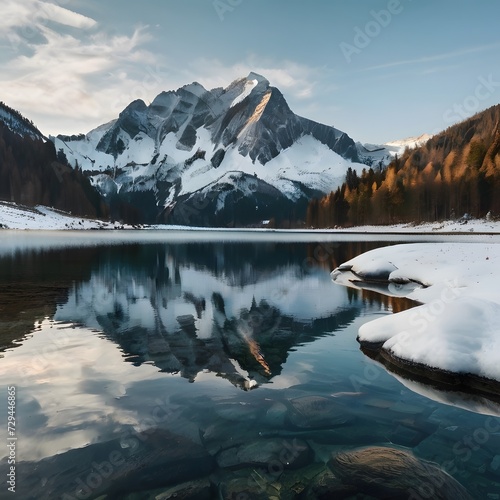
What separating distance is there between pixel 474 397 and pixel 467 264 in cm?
2070

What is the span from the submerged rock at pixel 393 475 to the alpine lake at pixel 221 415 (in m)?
0.03

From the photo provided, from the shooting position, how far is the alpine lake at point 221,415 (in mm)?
8031

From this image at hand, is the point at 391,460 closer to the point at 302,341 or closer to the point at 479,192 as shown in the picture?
the point at 302,341

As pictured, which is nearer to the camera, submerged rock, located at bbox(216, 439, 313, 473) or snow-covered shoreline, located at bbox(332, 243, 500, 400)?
submerged rock, located at bbox(216, 439, 313, 473)

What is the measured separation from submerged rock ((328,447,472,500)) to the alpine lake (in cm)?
3

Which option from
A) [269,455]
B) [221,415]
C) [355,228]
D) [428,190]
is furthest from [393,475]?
[355,228]

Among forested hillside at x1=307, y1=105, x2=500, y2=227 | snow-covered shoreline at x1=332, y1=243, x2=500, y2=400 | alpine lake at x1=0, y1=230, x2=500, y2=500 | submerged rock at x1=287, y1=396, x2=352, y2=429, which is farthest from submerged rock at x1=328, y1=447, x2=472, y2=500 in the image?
forested hillside at x1=307, y1=105, x2=500, y2=227

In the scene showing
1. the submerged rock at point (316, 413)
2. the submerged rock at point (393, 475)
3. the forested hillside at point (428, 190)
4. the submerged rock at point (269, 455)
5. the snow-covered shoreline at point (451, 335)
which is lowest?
the submerged rock at point (269, 455)

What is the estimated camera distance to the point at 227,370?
14.6m

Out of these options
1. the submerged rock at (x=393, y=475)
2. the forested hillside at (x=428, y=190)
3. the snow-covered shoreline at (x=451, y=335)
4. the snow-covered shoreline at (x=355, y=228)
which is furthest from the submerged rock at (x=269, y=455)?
the forested hillside at (x=428, y=190)

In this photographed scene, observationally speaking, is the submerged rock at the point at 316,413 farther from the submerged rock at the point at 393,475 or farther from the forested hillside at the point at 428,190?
the forested hillside at the point at 428,190

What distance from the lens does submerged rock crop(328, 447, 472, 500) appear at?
25.1ft

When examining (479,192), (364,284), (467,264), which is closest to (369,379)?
(467,264)

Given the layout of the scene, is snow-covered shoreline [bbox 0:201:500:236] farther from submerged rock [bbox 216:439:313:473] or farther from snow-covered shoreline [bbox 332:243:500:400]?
submerged rock [bbox 216:439:313:473]
